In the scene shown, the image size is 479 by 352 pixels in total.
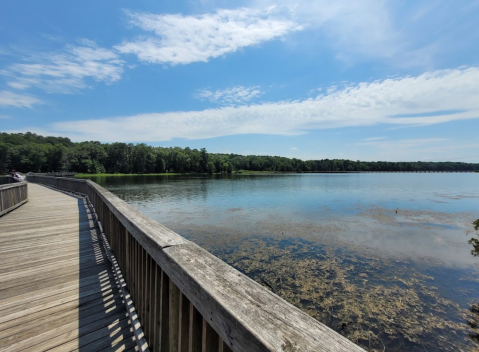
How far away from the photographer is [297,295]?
20.1ft

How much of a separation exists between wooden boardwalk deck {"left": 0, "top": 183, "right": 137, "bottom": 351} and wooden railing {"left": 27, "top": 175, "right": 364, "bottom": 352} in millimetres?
472

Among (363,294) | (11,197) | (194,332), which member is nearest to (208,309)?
(194,332)

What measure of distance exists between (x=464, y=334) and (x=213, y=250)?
7.18 metres

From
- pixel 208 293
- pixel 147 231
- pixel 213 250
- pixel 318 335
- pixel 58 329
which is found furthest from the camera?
pixel 213 250

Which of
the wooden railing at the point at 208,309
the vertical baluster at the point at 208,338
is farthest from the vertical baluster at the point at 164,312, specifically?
the vertical baluster at the point at 208,338

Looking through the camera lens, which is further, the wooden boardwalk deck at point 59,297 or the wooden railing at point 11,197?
the wooden railing at point 11,197

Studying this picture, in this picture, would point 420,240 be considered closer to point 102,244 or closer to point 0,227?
point 102,244

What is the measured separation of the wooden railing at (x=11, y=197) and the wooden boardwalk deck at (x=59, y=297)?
283cm

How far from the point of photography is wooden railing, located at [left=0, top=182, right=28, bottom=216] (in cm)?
728

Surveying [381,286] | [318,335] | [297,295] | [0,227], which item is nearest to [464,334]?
[381,286]

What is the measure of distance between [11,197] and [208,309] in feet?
34.5

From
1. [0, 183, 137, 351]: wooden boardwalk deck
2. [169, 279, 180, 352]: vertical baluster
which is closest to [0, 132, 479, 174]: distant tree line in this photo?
[0, 183, 137, 351]: wooden boardwalk deck

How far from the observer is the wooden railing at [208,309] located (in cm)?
73

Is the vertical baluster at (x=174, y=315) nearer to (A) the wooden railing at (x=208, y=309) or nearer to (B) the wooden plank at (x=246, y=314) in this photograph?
(A) the wooden railing at (x=208, y=309)
